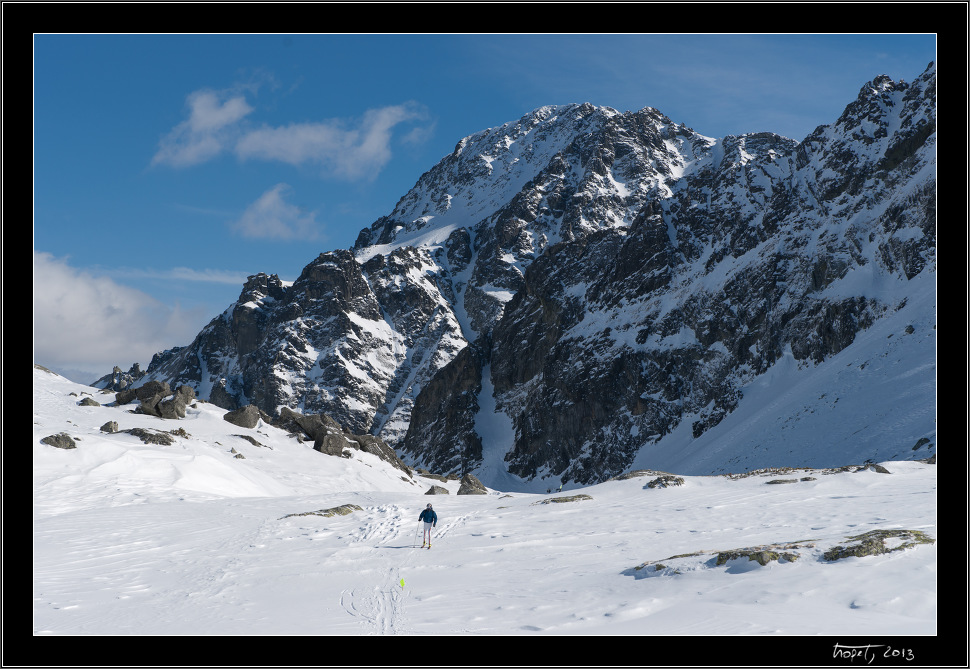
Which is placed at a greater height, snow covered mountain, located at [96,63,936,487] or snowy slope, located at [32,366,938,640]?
snow covered mountain, located at [96,63,936,487]

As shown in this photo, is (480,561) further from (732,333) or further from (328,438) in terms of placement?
(732,333)

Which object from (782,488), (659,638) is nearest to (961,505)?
(659,638)

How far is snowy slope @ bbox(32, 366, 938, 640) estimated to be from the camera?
973 cm

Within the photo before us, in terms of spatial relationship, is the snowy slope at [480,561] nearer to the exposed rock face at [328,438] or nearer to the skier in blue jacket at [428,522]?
the skier in blue jacket at [428,522]

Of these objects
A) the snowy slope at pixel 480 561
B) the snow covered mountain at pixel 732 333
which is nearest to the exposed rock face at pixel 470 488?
the snowy slope at pixel 480 561

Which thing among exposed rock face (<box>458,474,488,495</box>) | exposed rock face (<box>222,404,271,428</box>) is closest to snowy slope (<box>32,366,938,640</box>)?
exposed rock face (<box>222,404,271,428</box>)

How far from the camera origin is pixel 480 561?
618 inches

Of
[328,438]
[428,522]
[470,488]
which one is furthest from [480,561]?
[328,438]

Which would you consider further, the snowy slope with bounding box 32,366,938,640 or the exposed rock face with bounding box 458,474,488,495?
the exposed rock face with bounding box 458,474,488,495

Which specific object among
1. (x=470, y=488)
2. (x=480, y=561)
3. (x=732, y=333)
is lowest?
(x=470, y=488)

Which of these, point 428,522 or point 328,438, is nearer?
point 428,522

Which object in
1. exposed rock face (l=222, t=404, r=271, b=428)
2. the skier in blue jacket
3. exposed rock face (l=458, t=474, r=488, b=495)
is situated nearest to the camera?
the skier in blue jacket

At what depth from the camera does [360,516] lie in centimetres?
2508

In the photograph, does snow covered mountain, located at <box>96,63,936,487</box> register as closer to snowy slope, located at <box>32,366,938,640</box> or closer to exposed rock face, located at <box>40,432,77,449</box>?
snowy slope, located at <box>32,366,938,640</box>
